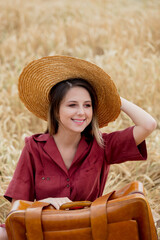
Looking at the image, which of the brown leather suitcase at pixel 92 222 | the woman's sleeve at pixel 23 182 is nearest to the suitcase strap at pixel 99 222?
the brown leather suitcase at pixel 92 222

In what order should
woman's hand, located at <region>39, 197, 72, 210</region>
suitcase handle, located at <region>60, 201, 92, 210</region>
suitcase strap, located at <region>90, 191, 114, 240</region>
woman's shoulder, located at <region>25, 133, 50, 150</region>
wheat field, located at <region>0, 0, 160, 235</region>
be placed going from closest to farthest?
suitcase strap, located at <region>90, 191, 114, 240</region> → suitcase handle, located at <region>60, 201, 92, 210</region> → woman's hand, located at <region>39, 197, 72, 210</region> → woman's shoulder, located at <region>25, 133, 50, 150</region> → wheat field, located at <region>0, 0, 160, 235</region>

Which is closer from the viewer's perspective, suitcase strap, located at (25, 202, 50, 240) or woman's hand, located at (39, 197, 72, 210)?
suitcase strap, located at (25, 202, 50, 240)

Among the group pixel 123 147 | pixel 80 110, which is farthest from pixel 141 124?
pixel 80 110

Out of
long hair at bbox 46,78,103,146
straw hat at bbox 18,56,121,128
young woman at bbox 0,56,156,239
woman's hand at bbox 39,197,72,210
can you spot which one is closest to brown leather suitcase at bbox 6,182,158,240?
woman's hand at bbox 39,197,72,210

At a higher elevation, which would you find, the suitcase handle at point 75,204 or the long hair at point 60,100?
the long hair at point 60,100

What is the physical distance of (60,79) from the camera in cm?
243

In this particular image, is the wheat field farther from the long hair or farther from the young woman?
the long hair

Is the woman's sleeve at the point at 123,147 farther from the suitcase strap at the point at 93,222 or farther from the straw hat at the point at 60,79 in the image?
the suitcase strap at the point at 93,222

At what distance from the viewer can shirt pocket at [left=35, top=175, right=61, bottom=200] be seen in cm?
233

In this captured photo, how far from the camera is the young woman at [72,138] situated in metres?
2.32

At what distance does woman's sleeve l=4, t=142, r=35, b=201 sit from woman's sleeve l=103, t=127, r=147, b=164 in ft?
1.58

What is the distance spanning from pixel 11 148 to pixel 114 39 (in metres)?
2.89

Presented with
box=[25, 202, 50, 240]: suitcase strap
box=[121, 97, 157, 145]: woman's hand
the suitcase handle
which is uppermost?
box=[121, 97, 157, 145]: woman's hand

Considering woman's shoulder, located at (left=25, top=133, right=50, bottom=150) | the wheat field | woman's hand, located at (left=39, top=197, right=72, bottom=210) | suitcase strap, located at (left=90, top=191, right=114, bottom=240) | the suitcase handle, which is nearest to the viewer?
suitcase strap, located at (left=90, top=191, right=114, bottom=240)
